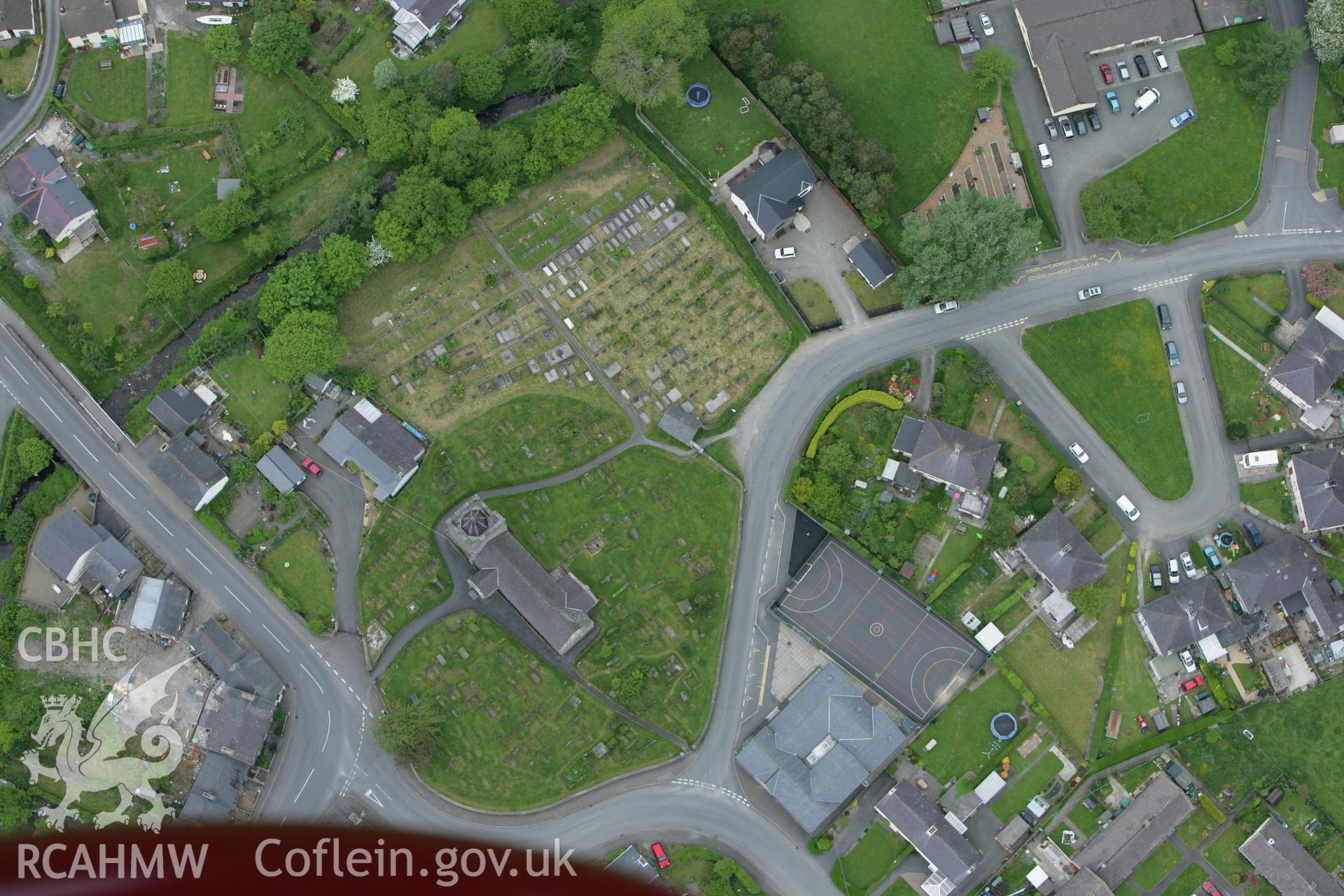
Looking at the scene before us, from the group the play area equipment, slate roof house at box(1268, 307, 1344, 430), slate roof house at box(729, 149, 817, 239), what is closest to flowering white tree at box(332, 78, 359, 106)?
the play area equipment

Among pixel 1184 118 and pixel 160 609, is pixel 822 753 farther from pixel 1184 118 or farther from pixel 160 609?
pixel 1184 118

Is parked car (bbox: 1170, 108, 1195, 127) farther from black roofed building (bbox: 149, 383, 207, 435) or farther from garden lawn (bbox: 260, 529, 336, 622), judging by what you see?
black roofed building (bbox: 149, 383, 207, 435)

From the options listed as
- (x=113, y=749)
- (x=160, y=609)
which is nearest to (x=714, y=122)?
(x=160, y=609)

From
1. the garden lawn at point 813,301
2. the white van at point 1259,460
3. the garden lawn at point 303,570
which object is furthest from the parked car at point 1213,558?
the garden lawn at point 303,570

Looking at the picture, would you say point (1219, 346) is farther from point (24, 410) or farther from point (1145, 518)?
point (24, 410)

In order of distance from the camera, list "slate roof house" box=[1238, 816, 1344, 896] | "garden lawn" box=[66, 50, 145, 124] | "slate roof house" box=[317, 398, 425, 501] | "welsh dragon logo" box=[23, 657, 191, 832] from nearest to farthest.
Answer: "slate roof house" box=[1238, 816, 1344, 896]
"welsh dragon logo" box=[23, 657, 191, 832]
"slate roof house" box=[317, 398, 425, 501]
"garden lawn" box=[66, 50, 145, 124]

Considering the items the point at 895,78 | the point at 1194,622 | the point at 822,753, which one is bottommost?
the point at 1194,622
